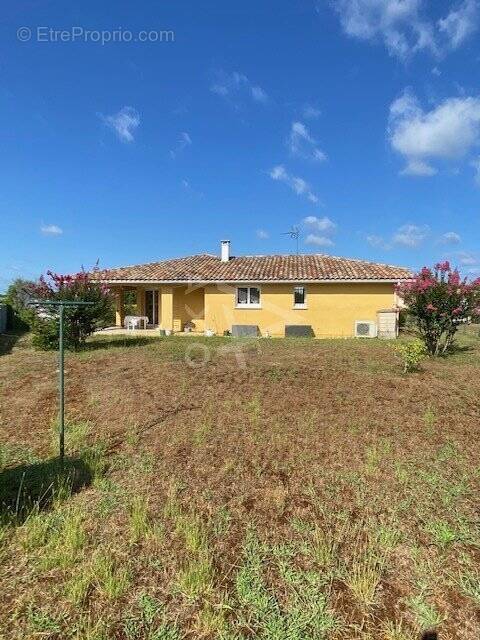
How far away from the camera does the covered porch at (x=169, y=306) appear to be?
2243 cm

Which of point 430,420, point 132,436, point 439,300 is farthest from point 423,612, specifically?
point 439,300

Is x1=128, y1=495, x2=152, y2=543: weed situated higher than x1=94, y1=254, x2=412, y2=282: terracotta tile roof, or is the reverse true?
x1=94, y1=254, x2=412, y2=282: terracotta tile roof

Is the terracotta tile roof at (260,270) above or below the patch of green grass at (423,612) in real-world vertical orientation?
above

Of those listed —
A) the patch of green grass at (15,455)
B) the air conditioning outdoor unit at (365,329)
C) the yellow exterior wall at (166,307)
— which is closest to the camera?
the patch of green grass at (15,455)

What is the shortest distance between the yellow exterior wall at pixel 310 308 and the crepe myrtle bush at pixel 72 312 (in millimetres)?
8594

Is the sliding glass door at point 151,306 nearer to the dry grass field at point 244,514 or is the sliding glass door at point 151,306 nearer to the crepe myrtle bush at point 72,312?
the crepe myrtle bush at point 72,312

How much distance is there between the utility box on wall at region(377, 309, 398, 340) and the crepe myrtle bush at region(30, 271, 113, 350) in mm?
12909

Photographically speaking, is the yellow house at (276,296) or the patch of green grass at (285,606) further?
the yellow house at (276,296)

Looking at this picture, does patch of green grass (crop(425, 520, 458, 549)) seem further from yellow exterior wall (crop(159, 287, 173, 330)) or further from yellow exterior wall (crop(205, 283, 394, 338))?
yellow exterior wall (crop(159, 287, 173, 330))

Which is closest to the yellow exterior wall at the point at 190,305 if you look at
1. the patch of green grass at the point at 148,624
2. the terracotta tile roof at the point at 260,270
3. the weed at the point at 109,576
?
the terracotta tile roof at the point at 260,270

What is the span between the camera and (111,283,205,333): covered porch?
22.4 meters

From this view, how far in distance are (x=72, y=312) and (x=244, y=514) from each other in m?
10.9

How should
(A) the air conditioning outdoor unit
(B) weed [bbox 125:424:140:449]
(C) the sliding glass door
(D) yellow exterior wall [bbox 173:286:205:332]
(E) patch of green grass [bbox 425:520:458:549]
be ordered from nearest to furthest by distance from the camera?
(E) patch of green grass [bbox 425:520:458:549]
(B) weed [bbox 125:424:140:449]
(A) the air conditioning outdoor unit
(D) yellow exterior wall [bbox 173:286:205:332]
(C) the sliding glass door

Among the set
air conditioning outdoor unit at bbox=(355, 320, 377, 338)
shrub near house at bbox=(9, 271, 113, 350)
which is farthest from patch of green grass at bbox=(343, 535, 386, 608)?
air conditioning outdoor unit at bbox=(355, 320, 377, 338)
